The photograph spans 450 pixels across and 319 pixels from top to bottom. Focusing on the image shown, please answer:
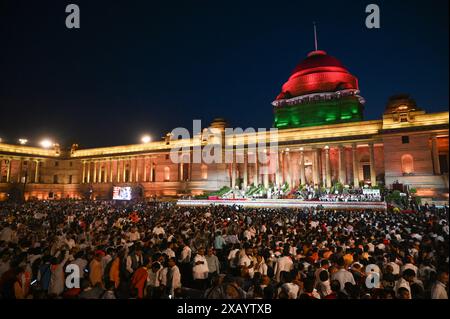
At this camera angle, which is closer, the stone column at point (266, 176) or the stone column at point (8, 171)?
the stone column at point (266, 176)

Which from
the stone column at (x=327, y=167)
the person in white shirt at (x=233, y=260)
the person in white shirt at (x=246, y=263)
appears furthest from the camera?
the stone column at (x=327, y=167)

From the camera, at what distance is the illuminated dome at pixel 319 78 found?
5359cm

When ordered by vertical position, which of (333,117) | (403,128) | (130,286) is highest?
(333,117)

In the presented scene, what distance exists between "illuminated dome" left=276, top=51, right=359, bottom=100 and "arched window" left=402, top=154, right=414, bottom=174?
17272mm

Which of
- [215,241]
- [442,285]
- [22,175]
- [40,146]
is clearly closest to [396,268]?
[442,285]

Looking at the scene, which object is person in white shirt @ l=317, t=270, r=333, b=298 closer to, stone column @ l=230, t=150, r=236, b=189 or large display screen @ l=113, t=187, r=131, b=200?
large display screen @ l=113, t=187, r=131, b=200

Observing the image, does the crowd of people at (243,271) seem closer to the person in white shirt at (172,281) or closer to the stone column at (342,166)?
the person in white shirt at (172,281)

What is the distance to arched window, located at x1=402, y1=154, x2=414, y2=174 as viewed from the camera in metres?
39.1

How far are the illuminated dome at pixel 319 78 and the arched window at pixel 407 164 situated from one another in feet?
56.7

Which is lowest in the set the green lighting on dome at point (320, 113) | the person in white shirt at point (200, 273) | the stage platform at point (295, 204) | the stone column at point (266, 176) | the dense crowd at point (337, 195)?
the person in white shirt at point (200, 273)

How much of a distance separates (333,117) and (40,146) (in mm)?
68089

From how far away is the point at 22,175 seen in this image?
64812 millimetres

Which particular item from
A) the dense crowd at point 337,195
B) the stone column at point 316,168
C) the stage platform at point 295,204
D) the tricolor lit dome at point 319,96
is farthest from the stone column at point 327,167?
the stage platform at point 295,204
